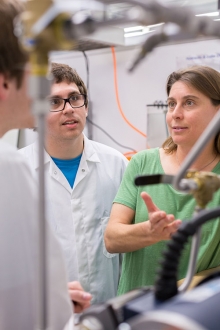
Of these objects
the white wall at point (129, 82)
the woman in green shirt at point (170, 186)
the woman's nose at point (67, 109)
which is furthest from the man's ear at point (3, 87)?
the white wall at point (129, 82)

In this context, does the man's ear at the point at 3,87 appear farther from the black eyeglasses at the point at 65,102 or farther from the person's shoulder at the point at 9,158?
the black eyeglasses at the point at 65,102

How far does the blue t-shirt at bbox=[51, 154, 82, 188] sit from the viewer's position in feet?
5.54

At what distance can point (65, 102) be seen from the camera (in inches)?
66.8

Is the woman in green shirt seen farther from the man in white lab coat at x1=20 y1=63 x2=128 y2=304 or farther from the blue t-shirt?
the blue t-shirt

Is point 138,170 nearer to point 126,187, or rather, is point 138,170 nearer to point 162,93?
point 126,187

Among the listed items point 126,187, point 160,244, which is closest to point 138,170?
point 126,187

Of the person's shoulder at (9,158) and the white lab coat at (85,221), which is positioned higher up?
the person's shoulder at (9,158)

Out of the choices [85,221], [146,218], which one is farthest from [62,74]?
[146,218]

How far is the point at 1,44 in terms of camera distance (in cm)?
68

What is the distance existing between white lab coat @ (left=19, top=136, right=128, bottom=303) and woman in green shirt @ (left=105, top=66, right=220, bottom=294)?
187 millimetres

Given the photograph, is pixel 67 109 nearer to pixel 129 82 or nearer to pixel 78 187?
pixel 78 187

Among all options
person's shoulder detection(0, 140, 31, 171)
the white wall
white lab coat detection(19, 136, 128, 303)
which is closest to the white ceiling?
the white wall

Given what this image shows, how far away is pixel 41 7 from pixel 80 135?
52.0 inches

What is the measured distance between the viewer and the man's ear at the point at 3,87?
0.69 meters
